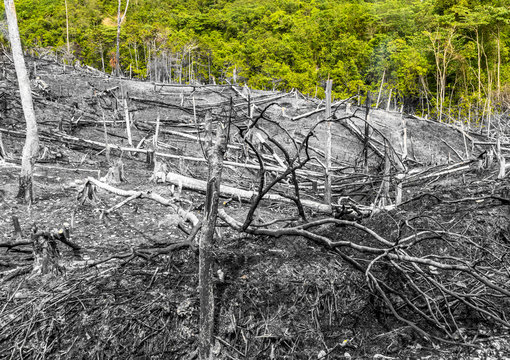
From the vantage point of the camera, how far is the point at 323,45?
3538 cm

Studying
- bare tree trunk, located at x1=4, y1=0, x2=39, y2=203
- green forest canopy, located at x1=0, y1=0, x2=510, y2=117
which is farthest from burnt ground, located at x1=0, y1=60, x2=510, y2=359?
green forest canopy, located at x1=0, y1=0, x2=510, y2=117

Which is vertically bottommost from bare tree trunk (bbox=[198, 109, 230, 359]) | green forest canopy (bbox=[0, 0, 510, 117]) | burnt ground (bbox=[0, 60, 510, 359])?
burnt ground (bbox=[0, 60, 510, 359])

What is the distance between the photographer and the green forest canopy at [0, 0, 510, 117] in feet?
89.1

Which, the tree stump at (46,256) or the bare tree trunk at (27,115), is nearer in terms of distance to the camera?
the tree stump at (46,256)

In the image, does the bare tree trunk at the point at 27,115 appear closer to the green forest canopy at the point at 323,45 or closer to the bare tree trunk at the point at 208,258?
the bare tree trunk at the point at 208,258

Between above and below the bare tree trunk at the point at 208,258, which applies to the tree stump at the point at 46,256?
below

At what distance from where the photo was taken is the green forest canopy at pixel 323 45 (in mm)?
27172

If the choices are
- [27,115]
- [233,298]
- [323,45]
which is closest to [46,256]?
[233,298]

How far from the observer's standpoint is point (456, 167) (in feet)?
27.6

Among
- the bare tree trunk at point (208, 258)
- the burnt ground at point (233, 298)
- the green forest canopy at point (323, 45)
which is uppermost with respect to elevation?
the green forest canopy at point (323, 45)

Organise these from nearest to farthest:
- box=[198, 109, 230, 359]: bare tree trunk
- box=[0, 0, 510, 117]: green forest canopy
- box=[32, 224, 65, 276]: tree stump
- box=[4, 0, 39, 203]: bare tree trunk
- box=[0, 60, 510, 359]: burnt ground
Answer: box=[198, 109, 230, 359]: bare tree trunk → box=[0, 60, 510, 359]: burnt ground → box=[32, 224, 65, 276]: tree stump → box=[4, 0, 39, 203]: bare tree trunk → box=[0, 0, 510, 117]: green forest canopy

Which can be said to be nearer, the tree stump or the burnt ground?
the burnt ground

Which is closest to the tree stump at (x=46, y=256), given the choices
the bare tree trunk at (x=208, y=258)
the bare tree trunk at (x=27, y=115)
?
the bare tree trunk at (x=208, y=258)

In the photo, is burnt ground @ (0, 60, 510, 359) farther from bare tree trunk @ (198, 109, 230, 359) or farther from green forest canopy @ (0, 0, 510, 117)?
green forest canopy @ (0, 0, 510, 117)
